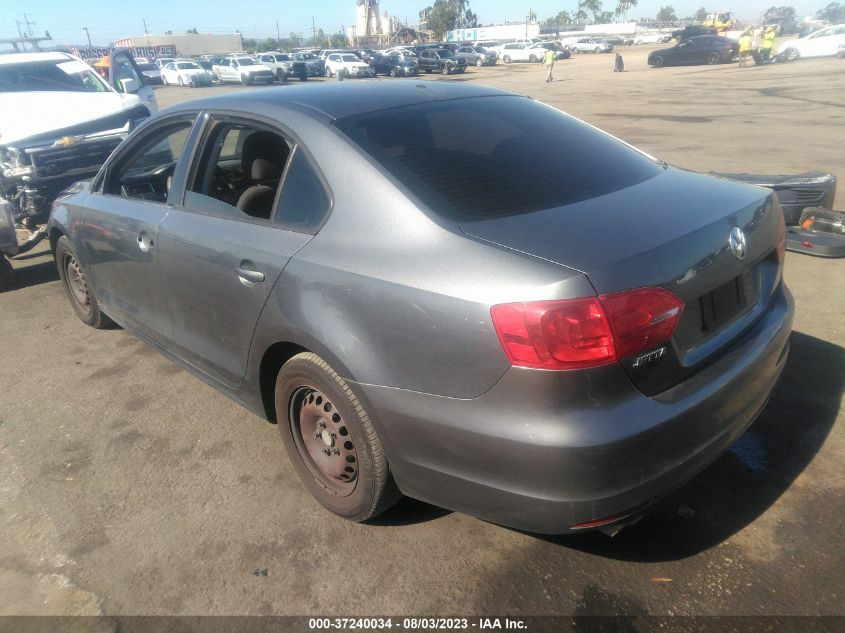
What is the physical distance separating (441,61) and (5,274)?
41.1 metres

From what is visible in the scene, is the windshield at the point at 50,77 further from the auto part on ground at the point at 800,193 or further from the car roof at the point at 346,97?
the auto part on ground at the point at 800,193

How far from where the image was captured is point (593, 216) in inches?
91.2

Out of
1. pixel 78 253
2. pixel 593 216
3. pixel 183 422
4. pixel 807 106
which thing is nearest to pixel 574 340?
pixel 593 216

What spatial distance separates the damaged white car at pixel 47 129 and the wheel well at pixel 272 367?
4.22 meters

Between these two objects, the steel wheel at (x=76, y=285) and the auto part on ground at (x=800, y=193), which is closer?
the steel wheel at (x=76, y=285)

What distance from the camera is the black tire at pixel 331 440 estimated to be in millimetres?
2477

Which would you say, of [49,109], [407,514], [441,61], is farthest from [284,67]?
[407,514]

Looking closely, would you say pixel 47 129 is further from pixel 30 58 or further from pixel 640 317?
pixel 640 317

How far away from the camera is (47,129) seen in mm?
7730

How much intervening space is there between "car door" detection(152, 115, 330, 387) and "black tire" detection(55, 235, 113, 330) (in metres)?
1.63

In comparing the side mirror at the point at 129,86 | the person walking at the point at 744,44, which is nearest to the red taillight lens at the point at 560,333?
the side mirror at the point at 129,86

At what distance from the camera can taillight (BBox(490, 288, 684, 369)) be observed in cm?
193

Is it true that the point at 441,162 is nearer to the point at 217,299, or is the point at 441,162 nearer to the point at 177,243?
the point at 217,299

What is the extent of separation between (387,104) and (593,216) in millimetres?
1180
